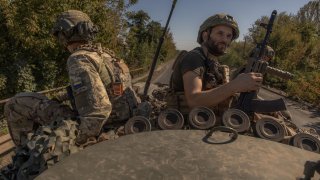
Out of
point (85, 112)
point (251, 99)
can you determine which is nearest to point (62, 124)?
point (85, 112)

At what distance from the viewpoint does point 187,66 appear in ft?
11.4

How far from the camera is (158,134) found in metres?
2.39

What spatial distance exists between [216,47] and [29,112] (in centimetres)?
203

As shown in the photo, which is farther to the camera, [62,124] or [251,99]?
[251,99]

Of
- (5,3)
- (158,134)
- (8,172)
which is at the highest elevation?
(5,3)

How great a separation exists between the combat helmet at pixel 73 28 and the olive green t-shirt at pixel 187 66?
0.95m

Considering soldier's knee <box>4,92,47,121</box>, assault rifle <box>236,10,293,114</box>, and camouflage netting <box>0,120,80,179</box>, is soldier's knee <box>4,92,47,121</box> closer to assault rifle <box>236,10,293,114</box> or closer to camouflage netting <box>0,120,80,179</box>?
camouflage netting <box>0,120,80,179</box>

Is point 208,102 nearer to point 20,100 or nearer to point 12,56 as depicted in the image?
point 20,100

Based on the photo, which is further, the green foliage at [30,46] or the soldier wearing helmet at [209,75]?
the green foliage at [30,46]

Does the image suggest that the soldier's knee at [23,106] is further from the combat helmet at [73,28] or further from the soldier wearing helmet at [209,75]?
the soldier wearing helmet at [209,75]

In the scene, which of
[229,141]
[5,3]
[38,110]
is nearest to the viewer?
[229,141]

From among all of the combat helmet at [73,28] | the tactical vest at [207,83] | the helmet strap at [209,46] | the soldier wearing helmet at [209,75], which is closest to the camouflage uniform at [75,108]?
the combat helmet at [73,28]

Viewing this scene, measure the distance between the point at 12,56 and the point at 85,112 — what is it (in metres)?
13.4

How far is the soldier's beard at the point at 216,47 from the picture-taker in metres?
3.76
